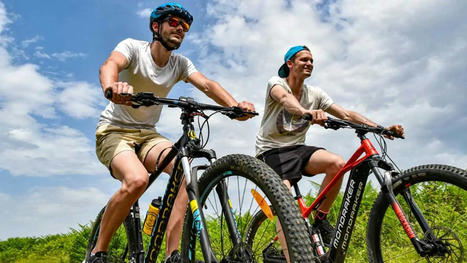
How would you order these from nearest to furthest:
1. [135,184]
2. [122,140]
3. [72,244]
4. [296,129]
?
[135,184] → [122,140] → [296,129] → [72,244]

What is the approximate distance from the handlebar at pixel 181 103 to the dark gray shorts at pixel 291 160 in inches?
51.7

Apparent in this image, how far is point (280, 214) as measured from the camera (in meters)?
2.35

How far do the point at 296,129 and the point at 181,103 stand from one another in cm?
194

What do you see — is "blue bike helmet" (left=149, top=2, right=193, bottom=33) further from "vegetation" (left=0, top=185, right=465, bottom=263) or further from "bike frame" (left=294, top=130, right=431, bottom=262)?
"vegetation" (left=0, top=185, right=465, bottom=263)

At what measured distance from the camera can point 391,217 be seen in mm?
3924

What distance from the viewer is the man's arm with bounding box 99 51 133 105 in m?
2.96

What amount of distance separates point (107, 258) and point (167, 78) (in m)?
1.79

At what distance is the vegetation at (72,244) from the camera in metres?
6.24

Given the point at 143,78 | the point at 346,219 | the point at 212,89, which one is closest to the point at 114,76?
the point at 143,78

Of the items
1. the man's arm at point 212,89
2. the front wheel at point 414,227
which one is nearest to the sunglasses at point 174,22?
the man's arm at point 212,89

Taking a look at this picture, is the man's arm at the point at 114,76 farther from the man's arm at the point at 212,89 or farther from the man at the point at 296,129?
the man at the point at 296,129

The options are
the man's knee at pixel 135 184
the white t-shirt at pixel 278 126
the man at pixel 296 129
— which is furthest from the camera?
the white t-shirt at pixel 278 126

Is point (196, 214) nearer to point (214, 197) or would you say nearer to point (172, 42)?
point (214, 197)

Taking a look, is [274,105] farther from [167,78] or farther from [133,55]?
[133,55]
